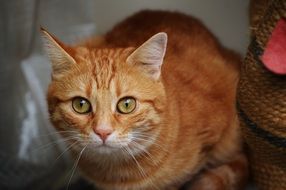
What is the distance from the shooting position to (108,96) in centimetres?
123

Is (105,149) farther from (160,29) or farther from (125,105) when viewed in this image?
(160,29)

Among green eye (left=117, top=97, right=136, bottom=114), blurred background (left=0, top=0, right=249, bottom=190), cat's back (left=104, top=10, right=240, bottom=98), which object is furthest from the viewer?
blurred background (left=0, top=0, right=249, bottom=190)

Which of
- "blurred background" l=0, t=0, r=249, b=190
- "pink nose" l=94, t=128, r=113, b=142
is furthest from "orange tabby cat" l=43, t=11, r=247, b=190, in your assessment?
"blurred background" l=0, t=0, r=249, b=190

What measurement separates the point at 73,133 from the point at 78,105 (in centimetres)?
7

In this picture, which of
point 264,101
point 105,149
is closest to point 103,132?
point 105,149

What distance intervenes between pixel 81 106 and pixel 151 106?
18 centimetres

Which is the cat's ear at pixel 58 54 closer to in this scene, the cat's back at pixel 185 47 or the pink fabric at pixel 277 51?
the cat's back at pixel 185 47

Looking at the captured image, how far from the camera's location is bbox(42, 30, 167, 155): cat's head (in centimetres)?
122

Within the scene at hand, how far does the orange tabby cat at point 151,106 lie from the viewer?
1.25 metres

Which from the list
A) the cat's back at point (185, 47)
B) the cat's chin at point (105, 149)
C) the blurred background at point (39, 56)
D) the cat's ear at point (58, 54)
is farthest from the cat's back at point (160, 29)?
the cat's chin at point (105, 149)

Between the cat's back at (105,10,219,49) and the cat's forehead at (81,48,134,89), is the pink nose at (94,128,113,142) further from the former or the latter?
the cat's back at (105,10,219,49)

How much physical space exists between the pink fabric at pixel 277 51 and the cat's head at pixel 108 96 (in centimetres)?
26

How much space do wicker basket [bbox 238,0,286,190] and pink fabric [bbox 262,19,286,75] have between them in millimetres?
24

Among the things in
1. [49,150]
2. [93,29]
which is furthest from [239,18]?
[49,150]
